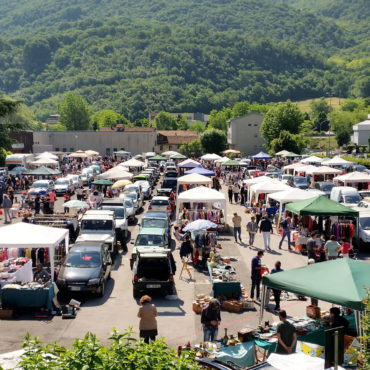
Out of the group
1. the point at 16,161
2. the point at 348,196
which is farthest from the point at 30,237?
the point at 16,161

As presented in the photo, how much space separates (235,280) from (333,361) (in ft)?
30.5

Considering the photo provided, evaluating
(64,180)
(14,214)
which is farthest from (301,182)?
(14,214)

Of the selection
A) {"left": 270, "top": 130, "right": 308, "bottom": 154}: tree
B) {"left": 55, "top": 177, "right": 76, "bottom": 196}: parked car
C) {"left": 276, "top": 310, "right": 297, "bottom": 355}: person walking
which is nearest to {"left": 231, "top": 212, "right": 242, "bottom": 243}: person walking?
{"left": 276, "top": 310, "right": 297, "bottom": 355}: person walking

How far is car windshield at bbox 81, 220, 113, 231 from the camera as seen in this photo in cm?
2302

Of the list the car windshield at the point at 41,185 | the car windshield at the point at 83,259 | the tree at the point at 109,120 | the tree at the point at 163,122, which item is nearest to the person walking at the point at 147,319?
the car windshield at the point at 83,259

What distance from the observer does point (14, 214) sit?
3262 cm

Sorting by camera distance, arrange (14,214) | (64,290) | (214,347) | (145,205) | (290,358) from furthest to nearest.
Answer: (145,205) < (14,214) < (64,290) < (214,347) < (290,358)

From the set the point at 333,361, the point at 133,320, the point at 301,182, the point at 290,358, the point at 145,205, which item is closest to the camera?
the point at 333,361

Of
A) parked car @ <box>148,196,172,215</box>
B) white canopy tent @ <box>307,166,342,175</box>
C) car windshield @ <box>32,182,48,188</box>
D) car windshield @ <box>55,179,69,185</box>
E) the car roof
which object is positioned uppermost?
the car roof

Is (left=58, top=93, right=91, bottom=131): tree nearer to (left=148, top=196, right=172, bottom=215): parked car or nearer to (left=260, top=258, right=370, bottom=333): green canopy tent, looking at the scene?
(left=148, top=196, right=172, bottom=215): parked car

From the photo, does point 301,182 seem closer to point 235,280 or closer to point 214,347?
point 235,280

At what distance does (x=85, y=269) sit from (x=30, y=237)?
75.5 inches

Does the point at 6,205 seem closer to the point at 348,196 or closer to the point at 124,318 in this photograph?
the point at 124,318

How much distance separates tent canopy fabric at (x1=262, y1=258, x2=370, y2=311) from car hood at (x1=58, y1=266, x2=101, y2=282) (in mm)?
5699
